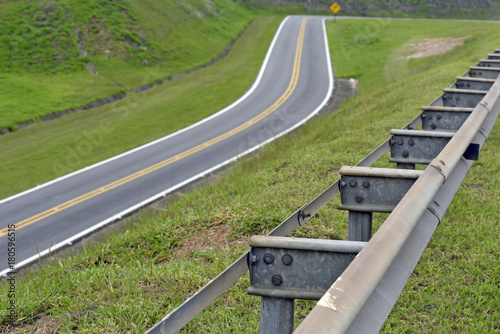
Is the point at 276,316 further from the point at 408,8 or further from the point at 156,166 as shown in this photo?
the point at 408,8

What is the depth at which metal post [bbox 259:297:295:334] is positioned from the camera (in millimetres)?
2330

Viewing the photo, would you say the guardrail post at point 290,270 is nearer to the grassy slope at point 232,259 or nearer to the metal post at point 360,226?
the metal post at point 360,226

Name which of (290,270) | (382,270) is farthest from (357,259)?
(290,270)

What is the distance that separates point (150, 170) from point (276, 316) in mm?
17840

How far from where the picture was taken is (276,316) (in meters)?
2.37

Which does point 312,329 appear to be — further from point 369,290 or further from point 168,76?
point 168,76

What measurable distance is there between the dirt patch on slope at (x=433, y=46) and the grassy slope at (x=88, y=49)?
17983mm

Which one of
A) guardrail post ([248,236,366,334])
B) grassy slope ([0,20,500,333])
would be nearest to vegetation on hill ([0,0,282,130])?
grassy slope ([0,20,500,333])

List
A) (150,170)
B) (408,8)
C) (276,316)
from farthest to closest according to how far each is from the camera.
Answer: (408,8) → (150,170) → (276,316)

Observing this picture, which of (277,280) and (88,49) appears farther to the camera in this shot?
(88,49)

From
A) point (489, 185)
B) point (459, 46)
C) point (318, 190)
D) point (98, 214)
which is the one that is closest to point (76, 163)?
point (98, 214)

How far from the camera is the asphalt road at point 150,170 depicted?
15039 millimetres

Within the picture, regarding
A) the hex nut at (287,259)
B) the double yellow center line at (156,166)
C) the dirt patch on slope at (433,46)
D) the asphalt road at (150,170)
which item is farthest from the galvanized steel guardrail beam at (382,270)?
the dirt patch on slope at (433,46)

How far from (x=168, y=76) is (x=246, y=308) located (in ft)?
111
